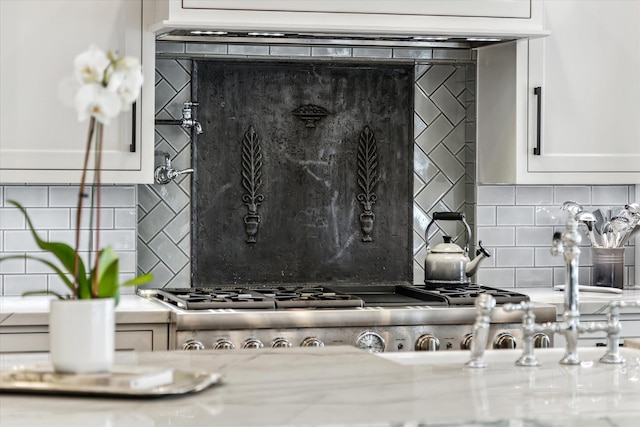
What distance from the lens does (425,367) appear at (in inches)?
86.4

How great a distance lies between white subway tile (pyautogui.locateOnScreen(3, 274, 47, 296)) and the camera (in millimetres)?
3961

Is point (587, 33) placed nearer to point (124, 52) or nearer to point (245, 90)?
point (245, 90)

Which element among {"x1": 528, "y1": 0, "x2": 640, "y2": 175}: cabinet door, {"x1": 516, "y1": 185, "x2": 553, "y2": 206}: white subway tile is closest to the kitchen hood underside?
{"x1": 528, "y1": 0, "x2": 640, "y2": 175}: cabinet door

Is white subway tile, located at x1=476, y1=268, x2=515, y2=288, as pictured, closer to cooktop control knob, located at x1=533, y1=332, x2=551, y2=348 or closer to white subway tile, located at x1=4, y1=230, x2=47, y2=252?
cooktop control knob, located at x1=533, y1=332, x2=551, y2=348

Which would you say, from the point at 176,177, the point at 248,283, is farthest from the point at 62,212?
the point at 248,283

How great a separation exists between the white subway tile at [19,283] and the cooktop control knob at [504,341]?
66.9 inches

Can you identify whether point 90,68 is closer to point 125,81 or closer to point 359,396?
point 125,81

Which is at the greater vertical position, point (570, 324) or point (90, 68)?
point (90, 68)

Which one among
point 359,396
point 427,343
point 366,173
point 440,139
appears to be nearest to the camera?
point 359,396

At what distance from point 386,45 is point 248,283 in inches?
44.3

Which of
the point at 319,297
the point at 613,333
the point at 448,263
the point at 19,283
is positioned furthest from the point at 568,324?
the point at 19,283

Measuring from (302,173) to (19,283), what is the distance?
3.93 feet

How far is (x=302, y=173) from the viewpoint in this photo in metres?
4.33

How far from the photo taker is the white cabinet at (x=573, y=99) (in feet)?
13.3
